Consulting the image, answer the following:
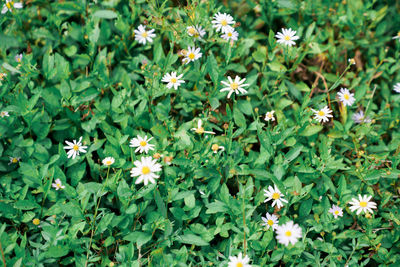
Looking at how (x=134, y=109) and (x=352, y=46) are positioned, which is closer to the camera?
(x=134, y=109)

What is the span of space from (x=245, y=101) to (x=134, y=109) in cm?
84

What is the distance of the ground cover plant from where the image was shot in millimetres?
2291

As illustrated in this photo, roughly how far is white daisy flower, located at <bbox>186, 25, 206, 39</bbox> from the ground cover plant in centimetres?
1

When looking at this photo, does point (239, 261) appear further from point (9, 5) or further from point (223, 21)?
point (9, 5)

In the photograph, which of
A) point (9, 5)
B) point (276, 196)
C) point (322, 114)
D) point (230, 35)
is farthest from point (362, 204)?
point (9, 5)

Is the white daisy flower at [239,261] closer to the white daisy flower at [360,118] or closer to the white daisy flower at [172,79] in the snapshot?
the white daisy flower at [172,79]

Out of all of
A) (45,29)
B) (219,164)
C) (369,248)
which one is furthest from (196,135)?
(45,29)

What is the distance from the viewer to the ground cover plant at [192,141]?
229 centimetres

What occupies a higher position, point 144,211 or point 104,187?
point 104,187

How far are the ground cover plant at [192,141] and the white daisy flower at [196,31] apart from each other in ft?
0.05

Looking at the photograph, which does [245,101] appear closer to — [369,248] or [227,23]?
[227,23]

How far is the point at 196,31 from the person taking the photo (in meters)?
2.60

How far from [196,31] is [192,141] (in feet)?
2.55

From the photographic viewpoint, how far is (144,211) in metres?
2.40
